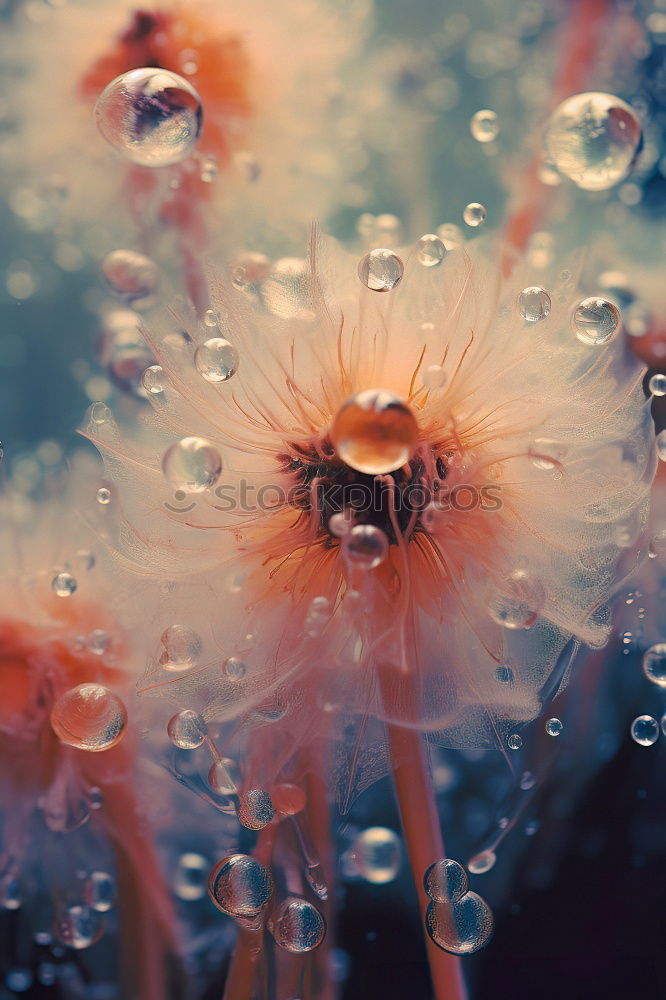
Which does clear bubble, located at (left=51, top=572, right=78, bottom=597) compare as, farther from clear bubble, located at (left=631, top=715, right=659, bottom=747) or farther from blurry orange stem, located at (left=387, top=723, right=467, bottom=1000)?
clear bubble, located at (left=631, top=715, right=659, bottom=747)

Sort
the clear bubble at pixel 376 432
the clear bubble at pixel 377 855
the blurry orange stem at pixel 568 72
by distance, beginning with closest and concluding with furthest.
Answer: the clear bubble at pixel 376 432 → the clear bubble at pixel 377 855 → the blurry orange stem at pixel 568 72

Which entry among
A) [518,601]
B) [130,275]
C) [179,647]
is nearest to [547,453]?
[518,601]

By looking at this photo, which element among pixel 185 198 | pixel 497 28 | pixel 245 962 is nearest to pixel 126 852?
pixel 245 962

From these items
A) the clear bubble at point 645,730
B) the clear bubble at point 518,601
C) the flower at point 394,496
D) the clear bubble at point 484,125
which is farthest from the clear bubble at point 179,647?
the clear bubble at point 484,125

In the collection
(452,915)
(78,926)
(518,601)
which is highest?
(518,601)

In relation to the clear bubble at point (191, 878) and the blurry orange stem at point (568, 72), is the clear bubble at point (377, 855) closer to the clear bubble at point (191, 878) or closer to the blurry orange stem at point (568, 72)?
the clear bubble at point (191, 878)

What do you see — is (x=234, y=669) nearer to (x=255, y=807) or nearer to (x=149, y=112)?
(x=255, y=807)
